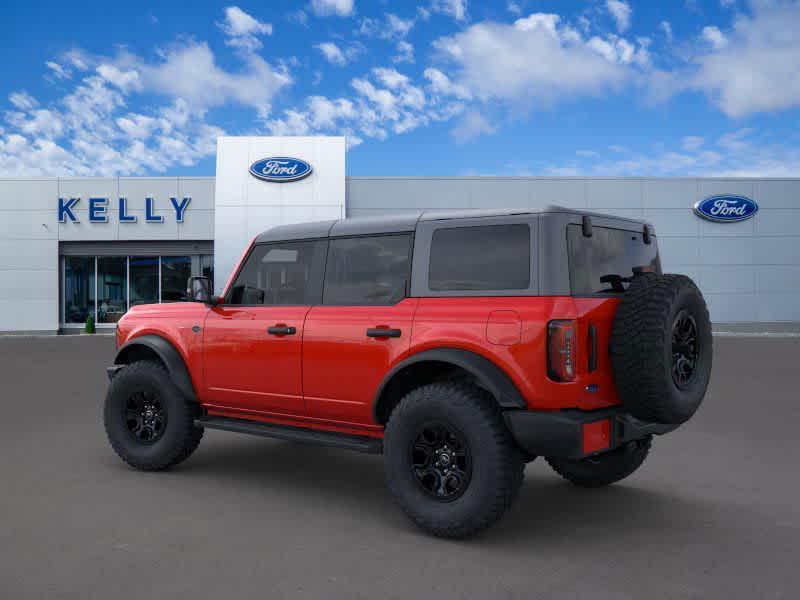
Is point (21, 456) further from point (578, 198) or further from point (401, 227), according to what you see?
point (578, 198)

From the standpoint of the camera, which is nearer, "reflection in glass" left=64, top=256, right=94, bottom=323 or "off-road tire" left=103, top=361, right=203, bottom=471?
"off-road tire" left=103, top=361, right=203, bottom=471

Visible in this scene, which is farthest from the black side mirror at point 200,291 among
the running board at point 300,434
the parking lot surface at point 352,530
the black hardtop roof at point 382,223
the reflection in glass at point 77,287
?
the reflection in glass at point 77,287

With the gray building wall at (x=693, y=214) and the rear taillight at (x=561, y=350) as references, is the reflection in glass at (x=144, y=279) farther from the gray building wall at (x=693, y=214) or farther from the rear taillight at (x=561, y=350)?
the rear taillight at (x=561, y=350)

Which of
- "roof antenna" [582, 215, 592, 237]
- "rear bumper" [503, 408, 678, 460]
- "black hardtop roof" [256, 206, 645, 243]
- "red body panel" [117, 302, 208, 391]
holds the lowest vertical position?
"rear bumper" [503, 408, 678, 460]

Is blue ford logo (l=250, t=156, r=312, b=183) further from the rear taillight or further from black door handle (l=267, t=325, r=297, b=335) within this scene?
the rear taillight

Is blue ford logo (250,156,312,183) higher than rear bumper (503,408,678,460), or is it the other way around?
blue ford logo (250,156,312,183)

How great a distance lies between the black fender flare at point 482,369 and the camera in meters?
4.14

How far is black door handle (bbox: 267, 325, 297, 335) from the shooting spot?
519 centimetres

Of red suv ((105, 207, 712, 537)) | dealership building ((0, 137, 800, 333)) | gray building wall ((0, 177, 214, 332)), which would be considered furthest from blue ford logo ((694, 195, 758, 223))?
red suv ((105, 207, 712, 537))

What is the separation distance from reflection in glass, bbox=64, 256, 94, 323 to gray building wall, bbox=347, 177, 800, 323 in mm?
11668

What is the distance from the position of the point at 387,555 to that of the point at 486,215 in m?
2.11

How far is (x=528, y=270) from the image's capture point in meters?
4.30

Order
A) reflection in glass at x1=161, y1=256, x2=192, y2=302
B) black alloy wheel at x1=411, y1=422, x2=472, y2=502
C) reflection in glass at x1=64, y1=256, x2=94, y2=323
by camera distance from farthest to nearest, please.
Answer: reflection in glass at x1=161, y1=256, x2=192, y2=302, reflection in glass at x1=64, y1=256, x2=94, y2=323, black alloy wheel at x1=411, y1=422, x2=472, y2=502

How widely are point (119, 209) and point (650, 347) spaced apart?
2965 cm
